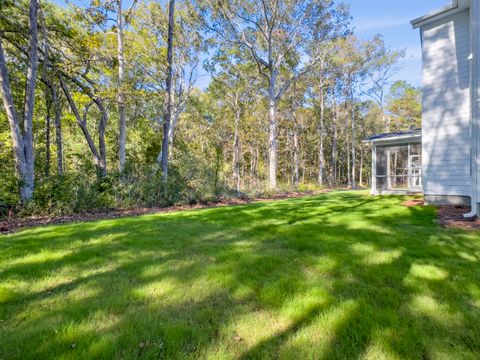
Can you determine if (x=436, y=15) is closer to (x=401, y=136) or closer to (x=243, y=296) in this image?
(x=401, y=136)

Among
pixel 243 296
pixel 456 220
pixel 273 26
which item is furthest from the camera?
pixel 273 26

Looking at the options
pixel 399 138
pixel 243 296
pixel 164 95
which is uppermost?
pixel 164 95

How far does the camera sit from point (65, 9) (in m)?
10.3

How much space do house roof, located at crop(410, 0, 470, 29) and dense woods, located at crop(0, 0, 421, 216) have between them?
25.1 feet

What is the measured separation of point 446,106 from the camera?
7281mm

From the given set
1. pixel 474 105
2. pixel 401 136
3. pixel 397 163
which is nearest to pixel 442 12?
pixel 474 105

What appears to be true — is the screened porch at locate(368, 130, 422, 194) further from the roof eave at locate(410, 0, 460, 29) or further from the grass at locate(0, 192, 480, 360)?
the grass at locate(0, 192, 480, 360)

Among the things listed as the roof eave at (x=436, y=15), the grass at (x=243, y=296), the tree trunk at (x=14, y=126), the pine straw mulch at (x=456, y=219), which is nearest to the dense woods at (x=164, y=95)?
the tree trunk at (x=14, y=126)

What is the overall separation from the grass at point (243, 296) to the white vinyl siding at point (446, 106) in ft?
13.2

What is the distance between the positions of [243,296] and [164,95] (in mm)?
9836

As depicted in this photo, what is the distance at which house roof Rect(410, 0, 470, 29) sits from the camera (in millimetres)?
6809

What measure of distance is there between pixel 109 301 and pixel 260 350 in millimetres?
1252

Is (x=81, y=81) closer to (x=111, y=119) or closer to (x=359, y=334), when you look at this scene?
(x=111, y=119)

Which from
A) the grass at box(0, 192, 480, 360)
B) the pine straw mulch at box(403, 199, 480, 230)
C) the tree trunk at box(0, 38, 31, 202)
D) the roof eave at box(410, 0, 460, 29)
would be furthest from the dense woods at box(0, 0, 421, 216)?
the roof eave at box(410, 0, 460, 29)
